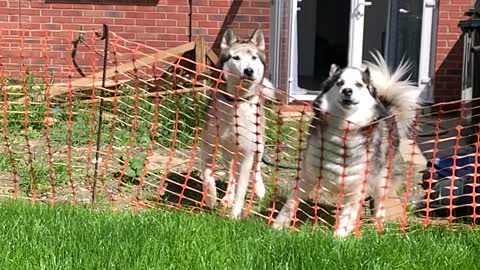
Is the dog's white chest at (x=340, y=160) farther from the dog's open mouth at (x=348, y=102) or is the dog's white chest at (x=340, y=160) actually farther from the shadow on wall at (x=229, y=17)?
the shadow on wall at (x=229, y=17)

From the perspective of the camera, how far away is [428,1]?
935 centimetres

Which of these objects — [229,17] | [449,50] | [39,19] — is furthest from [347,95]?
[39,19]

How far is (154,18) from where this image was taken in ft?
31.4

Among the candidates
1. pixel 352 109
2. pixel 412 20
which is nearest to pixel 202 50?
pixel 412 20

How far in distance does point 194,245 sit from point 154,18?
632 centimetres

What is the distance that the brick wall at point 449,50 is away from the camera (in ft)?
30.5

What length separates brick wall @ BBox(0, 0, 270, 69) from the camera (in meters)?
9.49

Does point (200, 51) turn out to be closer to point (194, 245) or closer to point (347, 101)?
point (347, 101)

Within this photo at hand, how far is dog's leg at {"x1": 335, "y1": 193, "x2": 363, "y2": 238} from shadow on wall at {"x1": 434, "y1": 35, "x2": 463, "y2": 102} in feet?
17.8

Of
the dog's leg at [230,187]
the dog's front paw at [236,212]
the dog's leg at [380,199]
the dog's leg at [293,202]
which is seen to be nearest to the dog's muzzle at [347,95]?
the dog's leg at [293,202]

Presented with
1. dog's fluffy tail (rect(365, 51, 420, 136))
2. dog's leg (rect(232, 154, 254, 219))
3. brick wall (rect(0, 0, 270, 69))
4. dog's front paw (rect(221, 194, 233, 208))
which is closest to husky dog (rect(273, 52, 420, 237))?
dog's fluffy tail (rect(365, 51, 420, 136))

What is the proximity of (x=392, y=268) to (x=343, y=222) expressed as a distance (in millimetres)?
957

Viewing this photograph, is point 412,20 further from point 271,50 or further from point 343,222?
point 343,222

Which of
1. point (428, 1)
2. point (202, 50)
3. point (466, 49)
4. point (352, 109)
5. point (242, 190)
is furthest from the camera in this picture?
point (428, 1)
